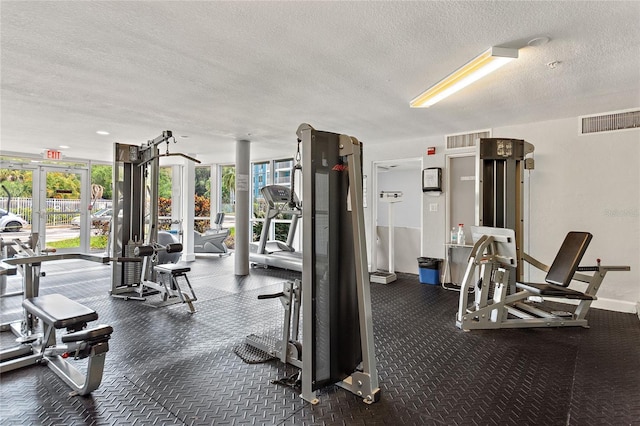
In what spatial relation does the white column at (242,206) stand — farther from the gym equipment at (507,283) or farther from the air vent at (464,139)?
the gym equipment at (507,283)

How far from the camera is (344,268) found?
2379 millimetres

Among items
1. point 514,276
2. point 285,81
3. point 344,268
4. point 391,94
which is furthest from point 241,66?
point 514,276

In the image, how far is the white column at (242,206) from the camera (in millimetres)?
6172

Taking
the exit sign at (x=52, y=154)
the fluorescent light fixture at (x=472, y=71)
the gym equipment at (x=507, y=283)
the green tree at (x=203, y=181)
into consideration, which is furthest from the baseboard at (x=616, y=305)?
the exit sign at (x=52, y=154)

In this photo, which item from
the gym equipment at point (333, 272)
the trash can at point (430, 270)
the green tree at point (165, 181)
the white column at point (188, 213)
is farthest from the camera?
the green tree at point (165, 181)

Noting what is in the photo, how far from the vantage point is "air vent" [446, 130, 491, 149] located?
5.28 m

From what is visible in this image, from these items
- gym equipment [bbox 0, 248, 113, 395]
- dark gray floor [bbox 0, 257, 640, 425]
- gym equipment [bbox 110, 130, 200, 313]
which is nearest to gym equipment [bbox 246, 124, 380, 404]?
dark gray floor [bbox 0, 257, 640, 425]

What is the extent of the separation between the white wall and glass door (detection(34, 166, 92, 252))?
898 cm

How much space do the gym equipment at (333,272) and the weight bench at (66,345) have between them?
1290mm

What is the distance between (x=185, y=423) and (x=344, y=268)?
4.31ft

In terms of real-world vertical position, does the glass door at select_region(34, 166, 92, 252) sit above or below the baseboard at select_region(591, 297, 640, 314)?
above

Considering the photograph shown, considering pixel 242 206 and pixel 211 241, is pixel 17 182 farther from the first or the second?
pixel 242 206

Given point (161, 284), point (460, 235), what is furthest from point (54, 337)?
point (460, 235)

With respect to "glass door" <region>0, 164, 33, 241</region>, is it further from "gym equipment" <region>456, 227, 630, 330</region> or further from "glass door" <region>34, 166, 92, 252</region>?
"gym equipment" <region>456, 227, 630, 330</region>
